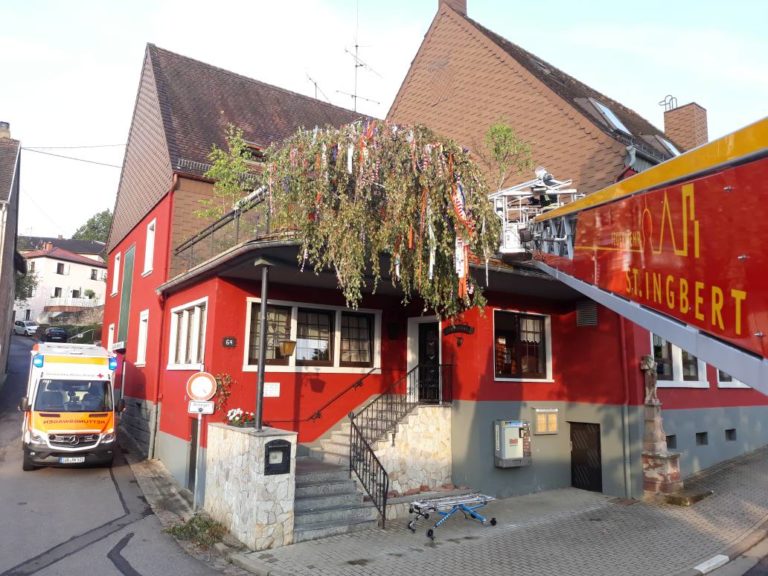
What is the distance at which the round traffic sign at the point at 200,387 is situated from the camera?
894 cm

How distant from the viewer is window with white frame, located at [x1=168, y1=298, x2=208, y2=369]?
11727mm

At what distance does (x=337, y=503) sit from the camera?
880 cm

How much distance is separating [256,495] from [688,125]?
2054 centimetres

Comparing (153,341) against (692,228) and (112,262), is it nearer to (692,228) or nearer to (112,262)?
(112,262)

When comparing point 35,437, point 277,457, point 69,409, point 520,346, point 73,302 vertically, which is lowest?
point 35,437

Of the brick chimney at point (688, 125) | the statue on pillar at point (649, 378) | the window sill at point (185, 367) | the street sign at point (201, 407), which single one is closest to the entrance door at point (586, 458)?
the statue on pillar at point (649, 378)

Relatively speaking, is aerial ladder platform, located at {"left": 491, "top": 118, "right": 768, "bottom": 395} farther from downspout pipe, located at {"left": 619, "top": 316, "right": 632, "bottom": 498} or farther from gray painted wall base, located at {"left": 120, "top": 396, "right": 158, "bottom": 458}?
gray painted wall base, located at {"left": 120, "top": 396, "right": 158, "bottom": 458}

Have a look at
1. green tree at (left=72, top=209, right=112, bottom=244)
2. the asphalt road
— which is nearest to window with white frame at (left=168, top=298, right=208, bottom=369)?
the asphalt road

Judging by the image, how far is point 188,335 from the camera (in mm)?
12789

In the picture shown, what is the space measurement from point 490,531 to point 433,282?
3.99 m

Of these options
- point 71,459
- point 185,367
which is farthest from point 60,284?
point 185,367

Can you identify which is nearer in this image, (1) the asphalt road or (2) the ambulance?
(1) the asphalt road

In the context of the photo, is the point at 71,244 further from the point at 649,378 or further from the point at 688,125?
the point at 649,378

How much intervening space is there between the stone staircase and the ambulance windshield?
6547 mm
